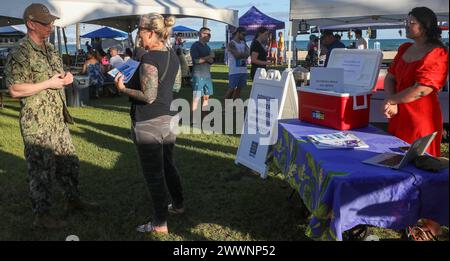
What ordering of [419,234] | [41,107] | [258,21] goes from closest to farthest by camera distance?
[419,234]
[41,107]
[258,21]

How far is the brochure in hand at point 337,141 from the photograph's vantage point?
2721 millimetres

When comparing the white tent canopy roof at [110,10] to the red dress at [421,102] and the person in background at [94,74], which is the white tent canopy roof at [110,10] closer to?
the person in background at [94,74]

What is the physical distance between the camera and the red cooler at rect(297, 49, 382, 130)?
127 inches

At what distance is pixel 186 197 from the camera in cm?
442

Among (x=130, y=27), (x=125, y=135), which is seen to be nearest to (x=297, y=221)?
(x=125, y=135)

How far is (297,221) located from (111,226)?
1.60 m

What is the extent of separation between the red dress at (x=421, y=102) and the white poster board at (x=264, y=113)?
4.56ft

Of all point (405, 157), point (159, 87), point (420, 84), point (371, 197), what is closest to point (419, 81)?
point (420, 84)

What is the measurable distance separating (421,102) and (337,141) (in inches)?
29.5

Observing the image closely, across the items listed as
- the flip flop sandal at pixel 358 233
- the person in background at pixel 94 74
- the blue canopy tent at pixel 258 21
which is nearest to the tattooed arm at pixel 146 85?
the flip flop sandal at pixel 358 233

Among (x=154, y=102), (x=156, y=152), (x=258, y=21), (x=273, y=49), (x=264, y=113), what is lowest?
(x=156, y=152)

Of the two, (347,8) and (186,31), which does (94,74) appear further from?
(186,31)
